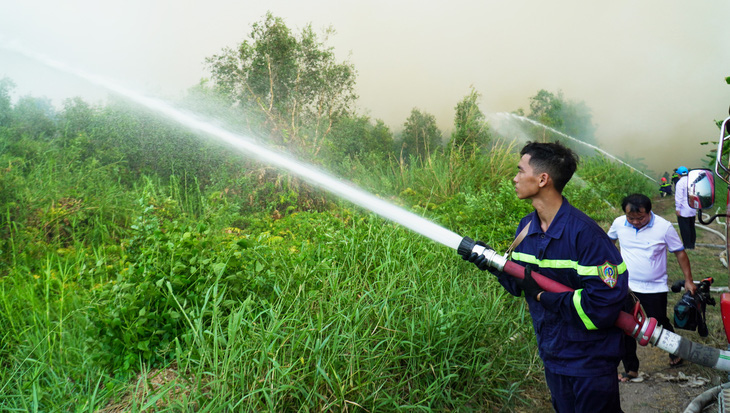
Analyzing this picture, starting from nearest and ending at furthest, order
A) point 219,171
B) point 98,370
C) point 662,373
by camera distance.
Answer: point 98,370, point 662,373, point 219,171

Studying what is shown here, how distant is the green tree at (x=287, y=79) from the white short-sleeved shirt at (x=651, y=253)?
5.85m

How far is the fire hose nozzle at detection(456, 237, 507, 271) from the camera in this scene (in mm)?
2373

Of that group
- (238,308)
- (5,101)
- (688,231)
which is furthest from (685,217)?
(5,101)

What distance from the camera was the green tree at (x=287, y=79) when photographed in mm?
9453

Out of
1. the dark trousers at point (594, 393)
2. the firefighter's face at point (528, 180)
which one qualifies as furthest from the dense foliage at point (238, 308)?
the firefighter's face at point (528, 180)

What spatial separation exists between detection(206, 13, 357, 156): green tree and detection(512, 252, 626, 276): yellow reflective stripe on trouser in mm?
6635

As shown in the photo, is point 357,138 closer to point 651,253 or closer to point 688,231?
point 688,231

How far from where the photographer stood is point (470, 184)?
29.6ft

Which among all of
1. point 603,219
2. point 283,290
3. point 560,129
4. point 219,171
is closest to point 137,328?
point 283,290

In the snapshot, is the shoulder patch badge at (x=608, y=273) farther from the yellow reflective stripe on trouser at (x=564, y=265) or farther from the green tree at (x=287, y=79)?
the green tree at (x=287, y=79)

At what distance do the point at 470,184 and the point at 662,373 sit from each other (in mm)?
5316

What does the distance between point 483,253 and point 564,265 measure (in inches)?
15.5

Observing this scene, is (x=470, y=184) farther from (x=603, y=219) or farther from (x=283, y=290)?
(x=283, y=290)

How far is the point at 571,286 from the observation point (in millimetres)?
2361
